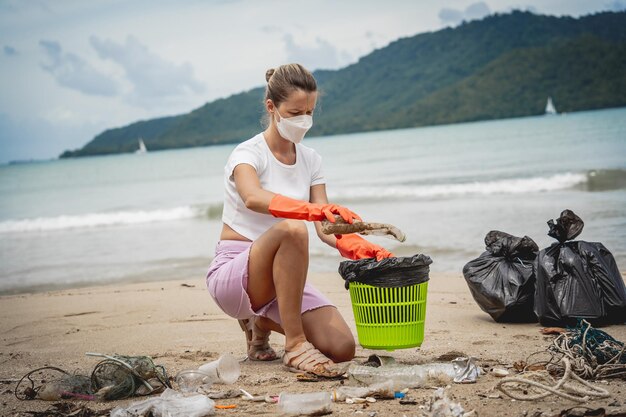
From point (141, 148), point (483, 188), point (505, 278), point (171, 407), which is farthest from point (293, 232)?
point (141, 148)

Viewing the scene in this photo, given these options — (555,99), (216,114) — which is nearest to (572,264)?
(555,99)

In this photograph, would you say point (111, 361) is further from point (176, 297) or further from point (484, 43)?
point (484, 43)

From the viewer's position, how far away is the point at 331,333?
3797 millimetres

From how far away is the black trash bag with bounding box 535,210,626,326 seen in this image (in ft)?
14.8

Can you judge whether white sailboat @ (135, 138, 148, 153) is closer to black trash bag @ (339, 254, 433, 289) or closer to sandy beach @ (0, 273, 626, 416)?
sandy beach @ (0, 273, 626, 416)

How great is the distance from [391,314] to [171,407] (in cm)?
114

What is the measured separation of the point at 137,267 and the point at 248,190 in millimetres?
6039

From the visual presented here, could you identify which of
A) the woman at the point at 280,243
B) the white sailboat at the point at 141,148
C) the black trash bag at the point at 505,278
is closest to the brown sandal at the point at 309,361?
the woman at the point at 280,243

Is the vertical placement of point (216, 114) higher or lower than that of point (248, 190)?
higher

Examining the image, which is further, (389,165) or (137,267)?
(389,165)

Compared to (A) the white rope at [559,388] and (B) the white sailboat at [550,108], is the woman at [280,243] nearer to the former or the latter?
(A) the white rope at [559,388]

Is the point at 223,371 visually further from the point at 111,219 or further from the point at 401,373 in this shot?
the point at 111,219

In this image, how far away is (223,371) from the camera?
3.57 m

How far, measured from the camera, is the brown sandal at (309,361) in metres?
3.55
